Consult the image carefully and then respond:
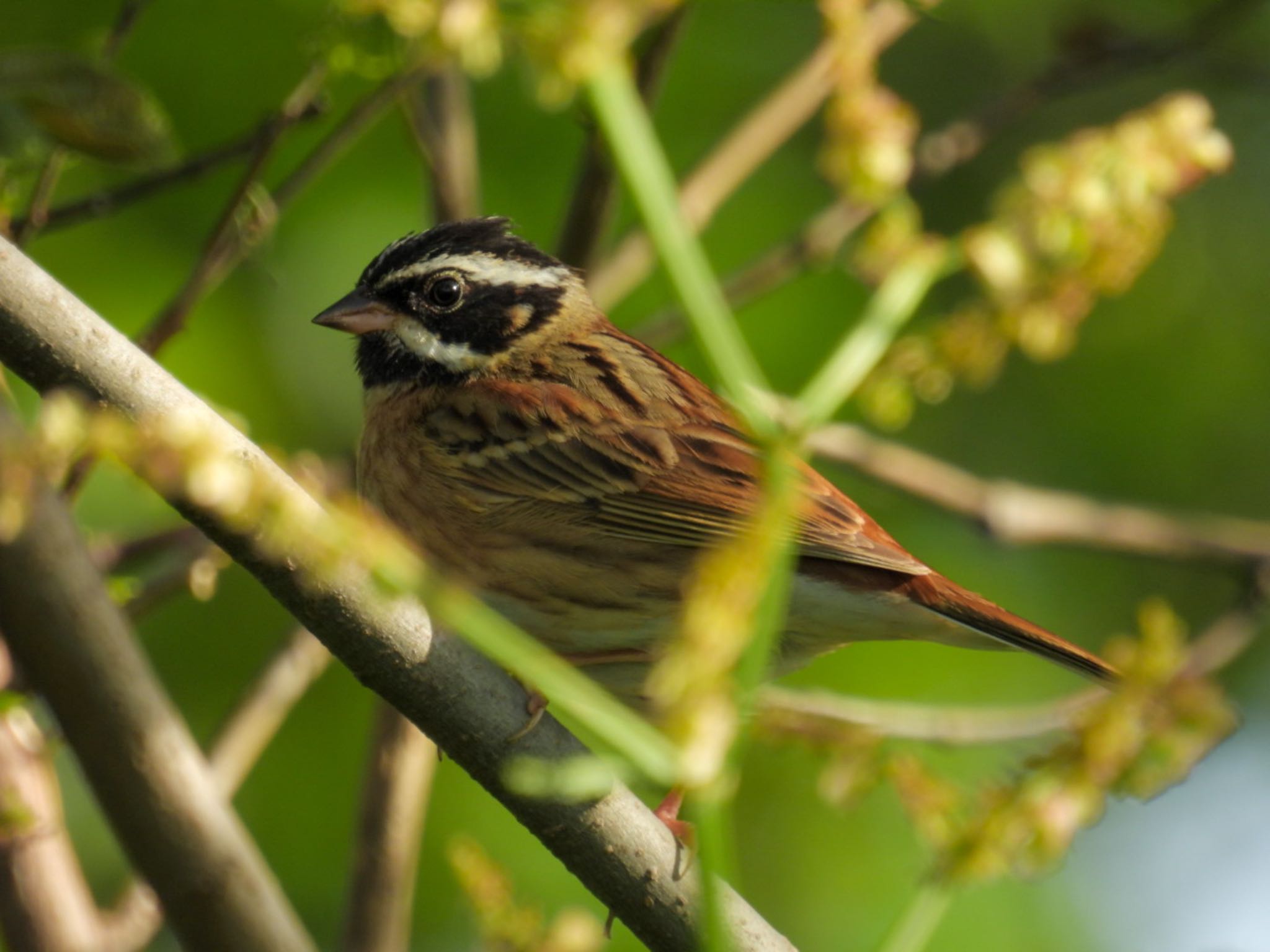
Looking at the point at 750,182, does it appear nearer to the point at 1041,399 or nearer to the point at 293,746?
the point at 1041,399

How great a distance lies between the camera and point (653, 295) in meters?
5.41

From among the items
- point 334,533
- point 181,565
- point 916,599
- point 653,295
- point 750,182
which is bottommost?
point 334,533

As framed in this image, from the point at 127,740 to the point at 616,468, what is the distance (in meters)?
1.80

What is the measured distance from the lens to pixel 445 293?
4.27 m

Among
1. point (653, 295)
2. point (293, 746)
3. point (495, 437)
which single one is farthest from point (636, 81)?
point (293, 746)

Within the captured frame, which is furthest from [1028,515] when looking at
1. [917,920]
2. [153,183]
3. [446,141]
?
[917,920]

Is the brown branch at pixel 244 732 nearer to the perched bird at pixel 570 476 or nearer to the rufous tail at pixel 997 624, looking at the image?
the perched bird at pixel 570 476

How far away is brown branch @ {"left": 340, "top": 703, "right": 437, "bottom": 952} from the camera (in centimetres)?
365

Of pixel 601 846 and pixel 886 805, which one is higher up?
pixel 886 805

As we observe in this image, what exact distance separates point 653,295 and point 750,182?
23.7 inches

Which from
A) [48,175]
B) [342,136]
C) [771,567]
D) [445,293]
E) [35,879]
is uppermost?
[445,293]

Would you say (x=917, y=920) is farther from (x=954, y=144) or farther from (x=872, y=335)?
(x=954, y=144)

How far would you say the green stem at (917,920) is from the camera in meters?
1.82

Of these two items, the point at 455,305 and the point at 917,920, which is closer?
the point at 917,920
